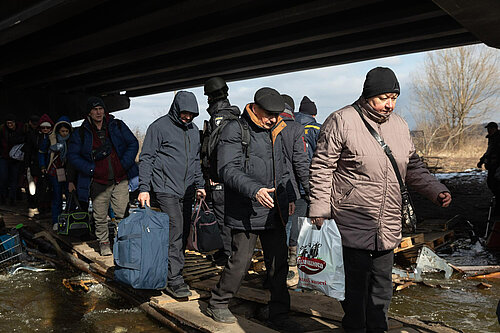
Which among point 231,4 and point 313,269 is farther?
point 231,4

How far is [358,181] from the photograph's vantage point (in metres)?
3.11

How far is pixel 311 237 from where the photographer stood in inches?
123

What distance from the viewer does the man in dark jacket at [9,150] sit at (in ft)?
34.8

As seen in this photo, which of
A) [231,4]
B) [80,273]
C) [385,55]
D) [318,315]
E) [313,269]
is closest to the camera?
[313,269]

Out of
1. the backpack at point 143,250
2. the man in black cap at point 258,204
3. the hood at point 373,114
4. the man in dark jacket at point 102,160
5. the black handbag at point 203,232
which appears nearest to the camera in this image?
the hood at point 373,114

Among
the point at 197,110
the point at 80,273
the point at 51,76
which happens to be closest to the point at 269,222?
the point at 197,110

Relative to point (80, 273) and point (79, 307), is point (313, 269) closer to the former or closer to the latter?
point (79, 307)

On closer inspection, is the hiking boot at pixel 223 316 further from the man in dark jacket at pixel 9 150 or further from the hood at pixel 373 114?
the man in dark jacket at pixel 9 150

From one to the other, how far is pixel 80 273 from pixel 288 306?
3853 millimetres

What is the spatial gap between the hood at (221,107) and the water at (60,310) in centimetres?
234

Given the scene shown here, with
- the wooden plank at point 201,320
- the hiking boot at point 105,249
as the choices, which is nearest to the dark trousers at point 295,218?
the wooden plank at point 201,320

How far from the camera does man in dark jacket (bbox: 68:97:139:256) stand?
5.95 m

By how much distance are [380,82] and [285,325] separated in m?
2.10

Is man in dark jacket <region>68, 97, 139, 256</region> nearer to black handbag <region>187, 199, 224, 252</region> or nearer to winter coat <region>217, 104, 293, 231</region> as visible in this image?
black handbag <region>187, 199, 224, 252</region>
